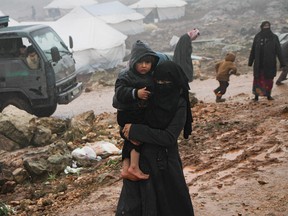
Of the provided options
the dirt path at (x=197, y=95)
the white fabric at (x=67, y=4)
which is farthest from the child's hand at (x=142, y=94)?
the white fabric at (x=67, y=4)

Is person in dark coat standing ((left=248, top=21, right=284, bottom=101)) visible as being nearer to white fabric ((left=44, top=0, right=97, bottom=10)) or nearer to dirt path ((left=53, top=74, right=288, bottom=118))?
dirt path ((left=53, top=74, right=288, bottom=118))

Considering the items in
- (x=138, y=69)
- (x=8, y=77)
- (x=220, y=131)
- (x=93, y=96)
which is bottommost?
(x=93, y=96)

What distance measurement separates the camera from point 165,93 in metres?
2.44

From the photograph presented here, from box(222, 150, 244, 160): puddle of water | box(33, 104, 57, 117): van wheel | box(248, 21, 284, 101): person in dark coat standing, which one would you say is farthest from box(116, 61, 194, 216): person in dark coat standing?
box(33, 104, 57, 117): van wheel

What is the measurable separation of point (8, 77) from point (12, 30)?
91 cm

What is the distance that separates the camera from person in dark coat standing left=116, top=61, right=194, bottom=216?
8.01 feet

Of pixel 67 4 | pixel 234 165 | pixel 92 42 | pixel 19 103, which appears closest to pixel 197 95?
pixel 19 103

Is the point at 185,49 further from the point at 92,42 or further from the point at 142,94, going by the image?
the point at 92,42

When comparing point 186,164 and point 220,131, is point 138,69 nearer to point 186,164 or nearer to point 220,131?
point 186,164

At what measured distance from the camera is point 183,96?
2.51 m

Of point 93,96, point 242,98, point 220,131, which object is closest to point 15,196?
point 220,131

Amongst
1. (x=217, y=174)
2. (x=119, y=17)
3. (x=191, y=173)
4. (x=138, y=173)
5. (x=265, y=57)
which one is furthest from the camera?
(x=119, y=17)

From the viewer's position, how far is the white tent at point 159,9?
32031mm

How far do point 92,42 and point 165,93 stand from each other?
1584 cm
